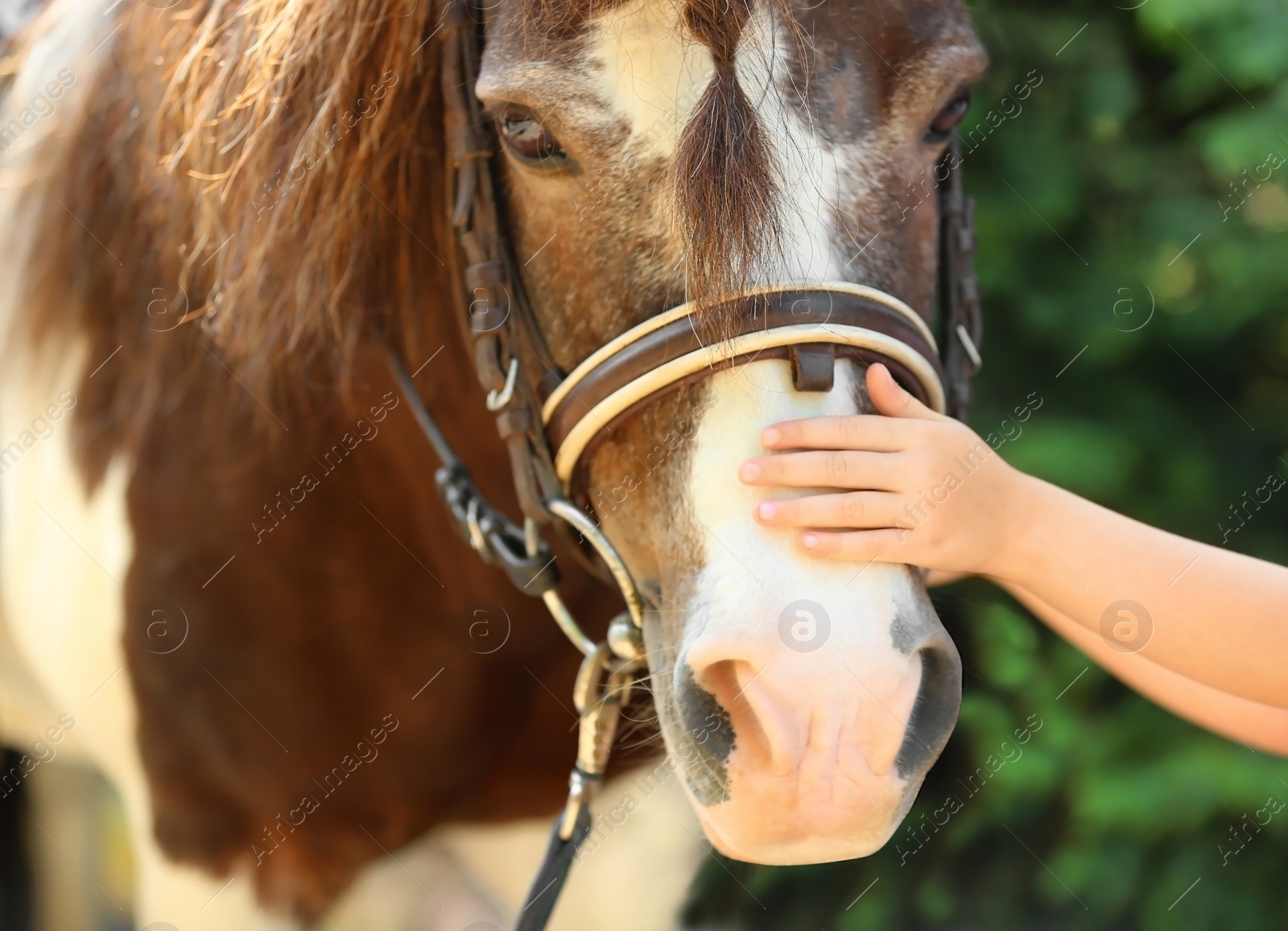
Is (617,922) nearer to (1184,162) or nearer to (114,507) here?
(114,507)

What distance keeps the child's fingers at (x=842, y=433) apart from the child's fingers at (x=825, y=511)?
0.13 ft

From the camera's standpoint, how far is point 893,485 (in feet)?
2.66

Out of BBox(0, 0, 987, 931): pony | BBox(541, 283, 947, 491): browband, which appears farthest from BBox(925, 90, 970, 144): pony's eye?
BBox(541, 283, 947, 491): browband

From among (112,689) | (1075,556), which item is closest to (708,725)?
(1075,556)

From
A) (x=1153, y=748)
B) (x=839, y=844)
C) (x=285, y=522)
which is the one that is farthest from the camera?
(x=1153, y=748)

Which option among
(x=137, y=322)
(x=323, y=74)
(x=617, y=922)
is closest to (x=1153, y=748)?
Result: (x=617, y=922)

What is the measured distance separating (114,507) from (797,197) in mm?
1052

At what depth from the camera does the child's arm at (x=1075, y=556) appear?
2.71 ft

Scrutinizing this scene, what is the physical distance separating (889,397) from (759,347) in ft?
0.38

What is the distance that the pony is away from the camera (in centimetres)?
83

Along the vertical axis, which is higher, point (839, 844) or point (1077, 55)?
point (839, 844)

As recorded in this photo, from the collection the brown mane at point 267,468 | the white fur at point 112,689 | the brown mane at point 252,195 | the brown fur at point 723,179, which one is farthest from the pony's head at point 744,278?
the white fur at point 112,689

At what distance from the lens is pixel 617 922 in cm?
166

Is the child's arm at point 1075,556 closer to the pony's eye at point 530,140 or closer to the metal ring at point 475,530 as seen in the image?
the pony's eye at point 530,140
